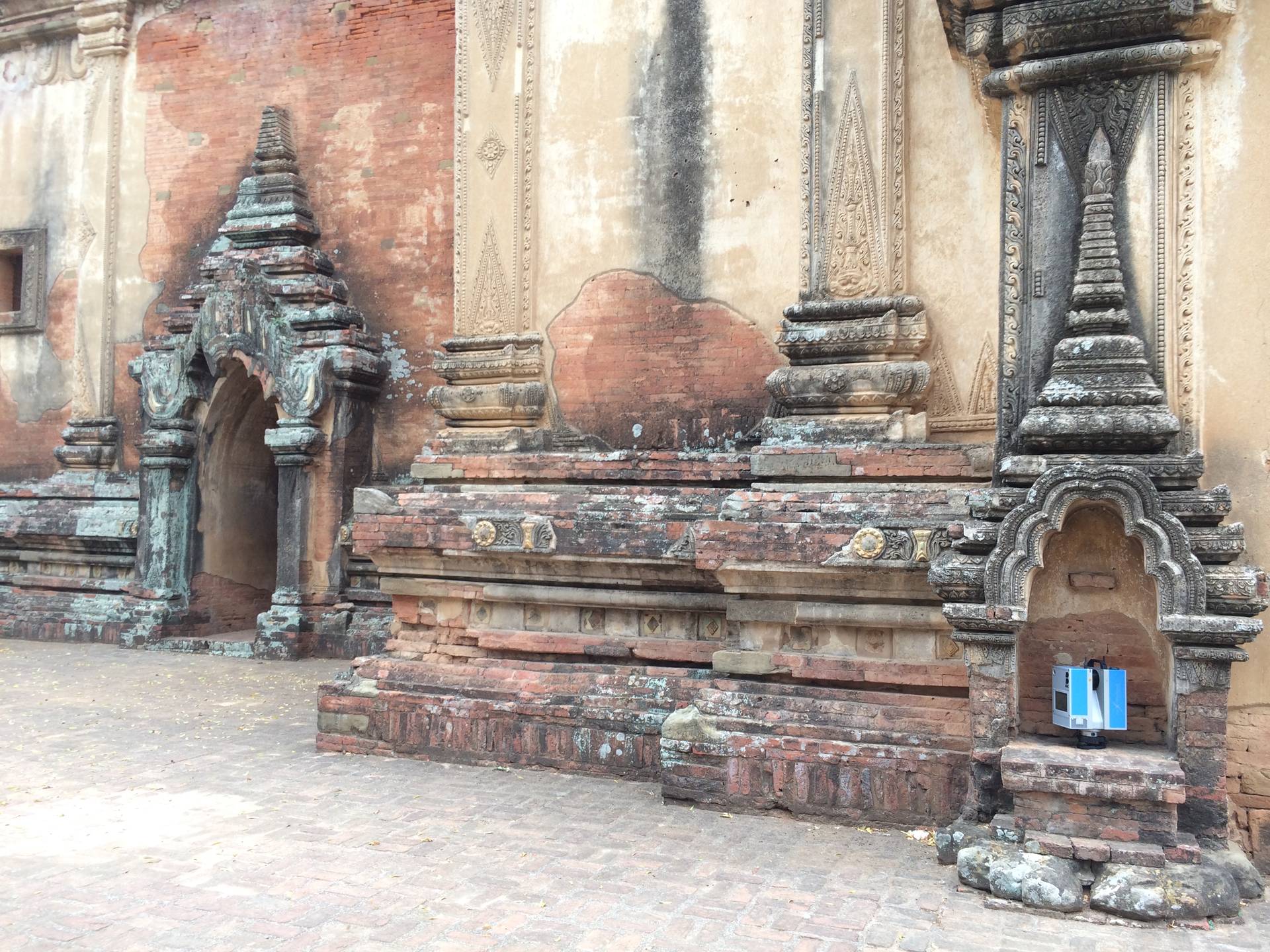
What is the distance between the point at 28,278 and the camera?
1299 cm

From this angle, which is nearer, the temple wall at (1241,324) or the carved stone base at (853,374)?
the temple wall at (1241,324)

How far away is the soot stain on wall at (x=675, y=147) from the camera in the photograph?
279 inches

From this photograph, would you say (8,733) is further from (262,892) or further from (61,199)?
(61,199)

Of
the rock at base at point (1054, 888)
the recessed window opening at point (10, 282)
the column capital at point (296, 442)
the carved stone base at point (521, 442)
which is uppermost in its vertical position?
the recessed window opening at point (10, 282)

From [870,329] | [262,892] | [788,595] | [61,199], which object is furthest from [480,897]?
[61,199]

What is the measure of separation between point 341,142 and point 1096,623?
911cm

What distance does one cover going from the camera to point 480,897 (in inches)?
173

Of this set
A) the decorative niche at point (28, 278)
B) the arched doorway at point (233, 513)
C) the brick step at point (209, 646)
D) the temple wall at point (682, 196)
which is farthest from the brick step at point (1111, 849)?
the decorative niche at point (28, 278)

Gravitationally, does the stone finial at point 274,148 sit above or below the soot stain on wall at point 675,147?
above

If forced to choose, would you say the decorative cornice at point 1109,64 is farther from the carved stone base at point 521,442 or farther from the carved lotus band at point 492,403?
the carved lotus band at point 492,403

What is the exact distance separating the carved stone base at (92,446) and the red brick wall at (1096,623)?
10497 millimetres

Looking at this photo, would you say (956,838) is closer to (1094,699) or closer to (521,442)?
(1094,699)

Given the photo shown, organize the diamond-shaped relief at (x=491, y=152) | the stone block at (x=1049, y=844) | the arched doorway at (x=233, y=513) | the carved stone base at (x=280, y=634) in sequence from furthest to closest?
1. the arched doorway at (x=233, y=513)
2. the carved stone base at (x=280, y=634)
3. the diamond-shaped relief at (x=491, y=152)
4. the stone block at (x=1049, y=844)

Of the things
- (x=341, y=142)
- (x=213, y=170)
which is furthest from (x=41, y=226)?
(x=341, y=142)
